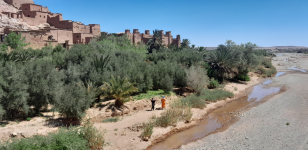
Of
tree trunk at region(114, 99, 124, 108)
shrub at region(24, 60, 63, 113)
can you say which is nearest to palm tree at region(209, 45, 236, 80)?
tree trunk at region(114, 99, 124, 108)

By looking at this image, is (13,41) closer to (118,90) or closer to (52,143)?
(118,90)

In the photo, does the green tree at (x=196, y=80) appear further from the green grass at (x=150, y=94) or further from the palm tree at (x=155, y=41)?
the palm tree at (x=155, y=41)

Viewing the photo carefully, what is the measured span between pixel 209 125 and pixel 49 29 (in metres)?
24.7

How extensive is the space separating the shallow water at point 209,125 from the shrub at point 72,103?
395 centimetres

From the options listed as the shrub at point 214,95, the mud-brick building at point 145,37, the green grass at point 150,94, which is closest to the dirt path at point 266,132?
the shrub at point 214,95

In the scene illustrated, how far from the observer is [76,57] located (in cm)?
1700

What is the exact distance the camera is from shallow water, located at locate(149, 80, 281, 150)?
29.6 feet

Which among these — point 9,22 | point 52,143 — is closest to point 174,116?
point 52,143

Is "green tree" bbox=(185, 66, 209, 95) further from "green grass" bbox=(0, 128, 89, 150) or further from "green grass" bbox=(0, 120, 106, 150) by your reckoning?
"green grass" bbox=(0, 128, 89, 150)

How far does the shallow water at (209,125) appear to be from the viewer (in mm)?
9023

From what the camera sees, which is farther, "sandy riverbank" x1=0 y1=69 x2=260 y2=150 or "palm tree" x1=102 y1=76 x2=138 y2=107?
"palm tree" x1=102 y1=76 x2=138 y2=107

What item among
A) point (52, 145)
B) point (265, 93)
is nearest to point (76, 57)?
point (52, 145)

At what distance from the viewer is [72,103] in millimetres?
9148

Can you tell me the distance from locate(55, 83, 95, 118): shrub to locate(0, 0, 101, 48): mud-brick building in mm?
17433
